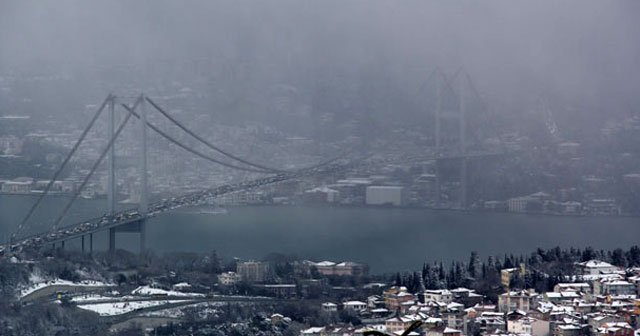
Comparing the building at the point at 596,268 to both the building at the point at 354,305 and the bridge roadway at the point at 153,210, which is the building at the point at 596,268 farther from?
the bridge roadway at the point at 153,210

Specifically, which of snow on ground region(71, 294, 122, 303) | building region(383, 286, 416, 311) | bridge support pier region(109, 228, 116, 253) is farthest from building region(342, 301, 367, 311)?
bridge support pier region(109, 228, 116, 253)

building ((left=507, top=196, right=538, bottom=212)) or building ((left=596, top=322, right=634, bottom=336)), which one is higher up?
building ((left=507, top=196, right=538, bottom=212))

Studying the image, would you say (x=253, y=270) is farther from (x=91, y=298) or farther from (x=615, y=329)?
(x=615, y=329)

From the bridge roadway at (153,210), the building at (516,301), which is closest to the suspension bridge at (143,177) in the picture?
the bridge roadway at (153,210)

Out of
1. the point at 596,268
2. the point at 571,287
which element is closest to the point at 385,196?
the point at 596,268

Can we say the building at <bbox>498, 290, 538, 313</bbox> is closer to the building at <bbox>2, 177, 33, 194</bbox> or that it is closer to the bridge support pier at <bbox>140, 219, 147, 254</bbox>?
the bridge support pier at <bbox>140, 219, 147, 254</bbox>

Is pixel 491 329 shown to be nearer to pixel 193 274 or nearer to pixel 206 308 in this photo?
pixel 206 308
